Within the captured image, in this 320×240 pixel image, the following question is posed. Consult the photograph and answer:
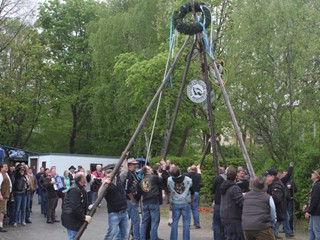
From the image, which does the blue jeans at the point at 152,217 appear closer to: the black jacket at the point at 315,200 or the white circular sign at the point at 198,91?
the black jacket at the point at 315,200

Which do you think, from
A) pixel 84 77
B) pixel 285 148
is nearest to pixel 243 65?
pixel 285 148

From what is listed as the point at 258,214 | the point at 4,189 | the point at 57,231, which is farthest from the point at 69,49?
the point at 258,214

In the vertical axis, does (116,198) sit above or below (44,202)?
above

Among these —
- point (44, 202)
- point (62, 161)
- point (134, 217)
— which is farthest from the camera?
point (62, 161)

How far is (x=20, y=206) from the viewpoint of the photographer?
14.8 m

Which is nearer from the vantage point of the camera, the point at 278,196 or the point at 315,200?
the point at 315,200

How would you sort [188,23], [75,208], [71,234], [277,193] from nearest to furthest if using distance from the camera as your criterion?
1. [75,208]
2. [71,234]
3. [277,193]
4. [188,23]

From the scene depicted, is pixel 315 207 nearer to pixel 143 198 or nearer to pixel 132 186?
pixel 143 198

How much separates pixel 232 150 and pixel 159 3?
10.4 metres

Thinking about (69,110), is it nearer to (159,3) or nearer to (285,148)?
(159,3)

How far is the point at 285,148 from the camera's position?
54.0ft

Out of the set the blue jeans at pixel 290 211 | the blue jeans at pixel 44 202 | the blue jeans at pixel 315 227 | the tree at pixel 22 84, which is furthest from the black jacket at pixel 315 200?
the tree at pixel 22 84

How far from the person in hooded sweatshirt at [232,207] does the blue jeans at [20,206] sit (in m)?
7.49

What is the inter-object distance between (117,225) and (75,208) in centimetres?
136
